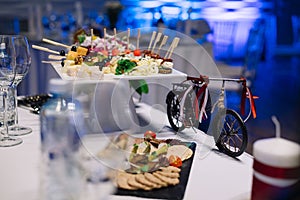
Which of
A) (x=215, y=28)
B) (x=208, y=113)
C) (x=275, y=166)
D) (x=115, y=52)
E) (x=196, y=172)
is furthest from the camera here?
(x=215, y=28)

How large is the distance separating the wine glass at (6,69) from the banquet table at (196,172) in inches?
1.4

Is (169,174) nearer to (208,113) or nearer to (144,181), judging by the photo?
(144,181)

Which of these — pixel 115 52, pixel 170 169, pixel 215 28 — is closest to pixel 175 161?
pixel 170 169

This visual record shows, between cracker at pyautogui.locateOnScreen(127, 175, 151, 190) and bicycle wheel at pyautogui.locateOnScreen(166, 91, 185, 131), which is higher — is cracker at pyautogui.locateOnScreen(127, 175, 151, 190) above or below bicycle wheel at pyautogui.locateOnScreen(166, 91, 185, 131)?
below

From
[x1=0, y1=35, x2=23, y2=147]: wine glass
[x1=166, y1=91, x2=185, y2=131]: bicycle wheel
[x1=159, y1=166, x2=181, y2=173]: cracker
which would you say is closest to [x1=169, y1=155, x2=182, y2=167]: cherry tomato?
[x1=159, y1=166, x2=181, y2=173]: cracker

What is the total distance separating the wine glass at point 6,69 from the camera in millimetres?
967

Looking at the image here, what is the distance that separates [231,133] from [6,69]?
58cm

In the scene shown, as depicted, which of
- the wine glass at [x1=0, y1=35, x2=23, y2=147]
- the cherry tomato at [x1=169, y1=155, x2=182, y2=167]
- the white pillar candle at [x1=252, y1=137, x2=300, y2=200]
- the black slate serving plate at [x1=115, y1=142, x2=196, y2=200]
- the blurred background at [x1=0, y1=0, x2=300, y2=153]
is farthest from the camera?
the blurred background at [x1=0, y1=0, x2=300, y2=153]

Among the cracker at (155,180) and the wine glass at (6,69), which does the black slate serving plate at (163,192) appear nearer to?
the cracker at (155,180)

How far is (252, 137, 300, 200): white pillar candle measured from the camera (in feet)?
1.61

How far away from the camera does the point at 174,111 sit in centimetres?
105

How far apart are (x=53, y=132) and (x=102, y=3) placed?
4635 mm

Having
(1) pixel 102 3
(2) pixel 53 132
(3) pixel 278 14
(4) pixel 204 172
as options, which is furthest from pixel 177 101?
(3) pixel 278 14

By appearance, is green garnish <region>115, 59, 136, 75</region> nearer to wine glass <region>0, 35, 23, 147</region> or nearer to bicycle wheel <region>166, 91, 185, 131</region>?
bicycle wheel <region>166, 91, 185, 131</region>
